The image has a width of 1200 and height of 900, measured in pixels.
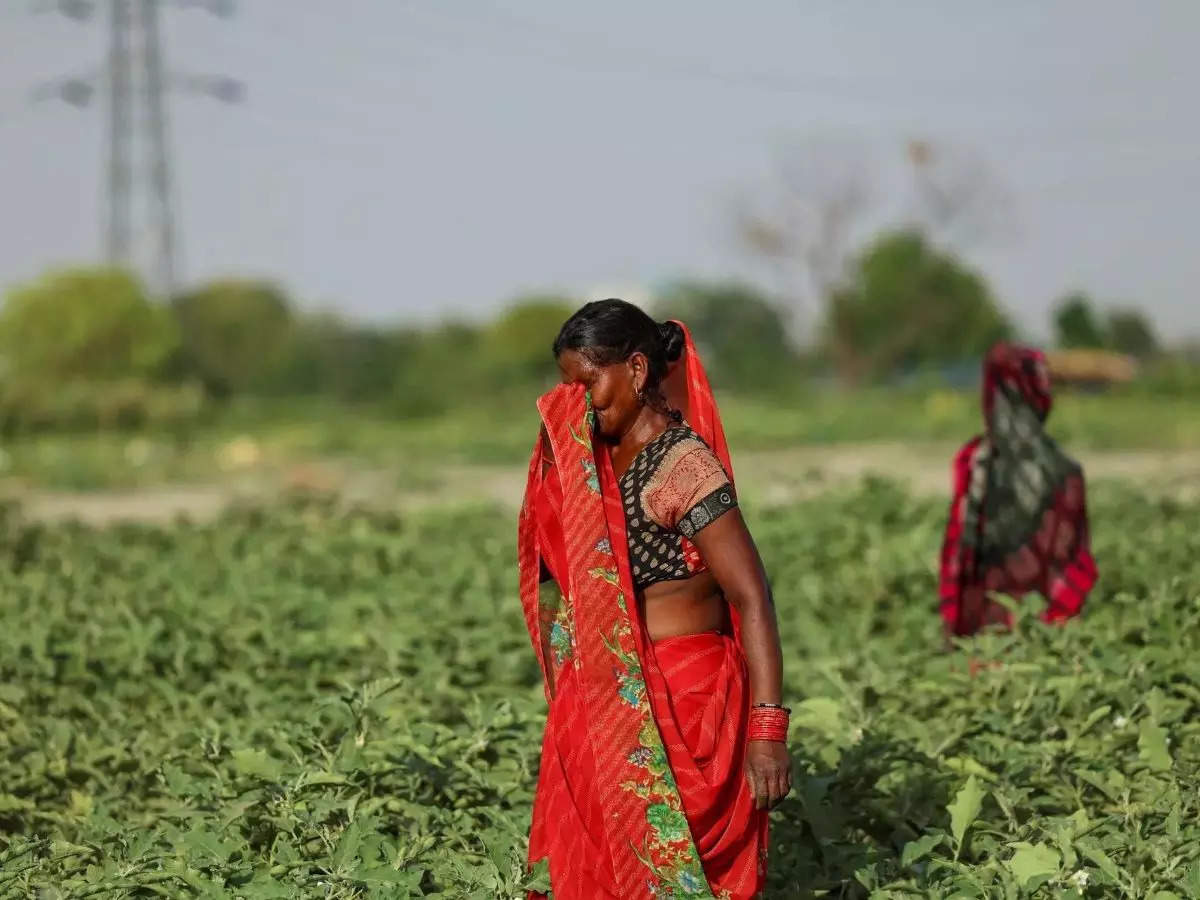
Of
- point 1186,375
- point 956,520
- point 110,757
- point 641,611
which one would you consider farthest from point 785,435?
point 641,611

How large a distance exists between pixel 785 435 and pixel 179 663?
17.5 meters

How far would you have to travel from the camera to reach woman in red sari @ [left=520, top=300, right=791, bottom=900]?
10.3ft

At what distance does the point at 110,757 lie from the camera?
16.8ft

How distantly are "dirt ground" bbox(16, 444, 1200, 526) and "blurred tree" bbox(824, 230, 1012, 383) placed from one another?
22.8m

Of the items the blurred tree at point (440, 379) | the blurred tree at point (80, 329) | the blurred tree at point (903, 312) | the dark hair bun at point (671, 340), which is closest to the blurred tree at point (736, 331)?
the blurred tree at point (903, 312)

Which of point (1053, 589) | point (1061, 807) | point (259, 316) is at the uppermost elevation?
point (259, 316)

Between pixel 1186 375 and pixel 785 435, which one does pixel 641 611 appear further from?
pixel 1186 375

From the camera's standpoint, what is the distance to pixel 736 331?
5172 centimetres

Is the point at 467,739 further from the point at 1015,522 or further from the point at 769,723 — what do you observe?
the point at 1015,522

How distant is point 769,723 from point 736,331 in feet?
161

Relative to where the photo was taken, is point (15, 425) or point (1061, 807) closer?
point (1061, 807)

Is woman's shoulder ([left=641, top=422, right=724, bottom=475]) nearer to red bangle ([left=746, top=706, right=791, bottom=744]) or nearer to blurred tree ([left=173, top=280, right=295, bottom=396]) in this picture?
red bangle ([left=746, top=706, right=791, bottom=744])

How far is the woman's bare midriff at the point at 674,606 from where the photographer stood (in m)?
3.26

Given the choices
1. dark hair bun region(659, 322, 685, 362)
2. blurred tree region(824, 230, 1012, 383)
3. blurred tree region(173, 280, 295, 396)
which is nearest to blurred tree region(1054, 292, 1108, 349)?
blurred tree region(824, 230, 1012, 383)
